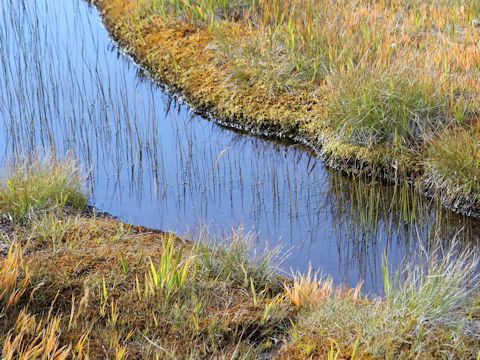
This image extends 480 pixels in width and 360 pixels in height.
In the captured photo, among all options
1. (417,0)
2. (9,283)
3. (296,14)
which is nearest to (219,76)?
(296,14)

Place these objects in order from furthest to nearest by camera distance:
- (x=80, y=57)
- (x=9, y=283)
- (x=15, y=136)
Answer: (x=80, y=57), (x=15, y=136), (x=9, y=283)

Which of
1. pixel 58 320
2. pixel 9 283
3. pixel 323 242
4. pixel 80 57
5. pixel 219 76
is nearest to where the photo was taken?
pixel 58 320

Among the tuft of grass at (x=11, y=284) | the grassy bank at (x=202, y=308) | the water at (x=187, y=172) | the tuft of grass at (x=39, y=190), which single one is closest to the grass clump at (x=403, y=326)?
the grassy bank at (x=202, y=308)

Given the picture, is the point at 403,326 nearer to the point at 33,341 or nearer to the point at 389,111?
the point at 33,341

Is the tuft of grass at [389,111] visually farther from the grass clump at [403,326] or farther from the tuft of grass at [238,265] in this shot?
the grass clump at [403,326]

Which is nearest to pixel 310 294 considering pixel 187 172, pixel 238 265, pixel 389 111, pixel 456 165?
pixel 238 265

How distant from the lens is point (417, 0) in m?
8.19

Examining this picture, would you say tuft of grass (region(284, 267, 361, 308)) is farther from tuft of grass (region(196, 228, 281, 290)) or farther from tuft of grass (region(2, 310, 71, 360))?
tuft of grass (region(2, 310, 71, 360))

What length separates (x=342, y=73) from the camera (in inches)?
249

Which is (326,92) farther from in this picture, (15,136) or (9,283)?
(9,283)

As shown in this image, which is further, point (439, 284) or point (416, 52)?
point (416, 52)

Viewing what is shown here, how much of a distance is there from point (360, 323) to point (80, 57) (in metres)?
5.44

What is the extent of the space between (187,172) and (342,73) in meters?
1.54

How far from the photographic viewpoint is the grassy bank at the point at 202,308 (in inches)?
140
